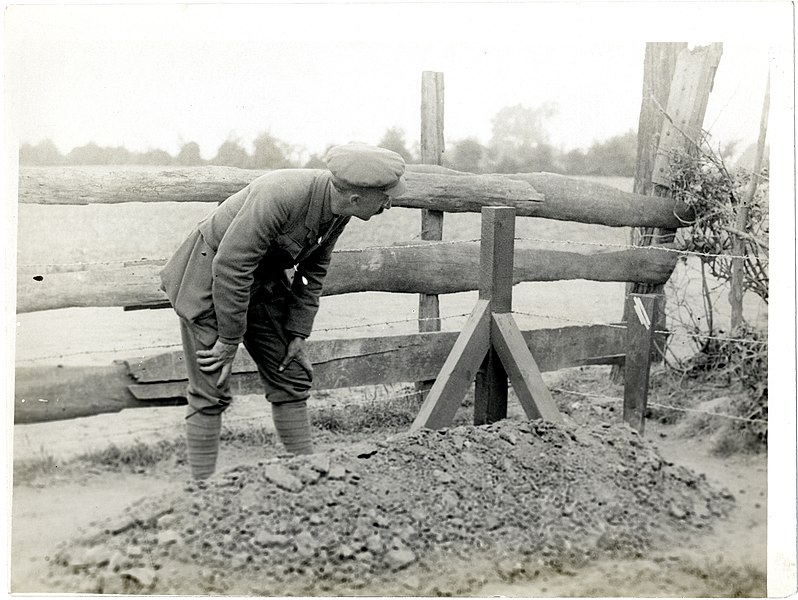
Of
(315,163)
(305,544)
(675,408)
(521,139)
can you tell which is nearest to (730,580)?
(675,408)

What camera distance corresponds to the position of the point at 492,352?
4160mm

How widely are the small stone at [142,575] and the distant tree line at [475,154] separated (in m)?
1.72

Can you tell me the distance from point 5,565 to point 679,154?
394 centimetres

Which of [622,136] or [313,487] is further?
[622,136]

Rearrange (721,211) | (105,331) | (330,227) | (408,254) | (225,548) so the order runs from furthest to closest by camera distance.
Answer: (721,211)
(408,254)
(105,331)
(330,227)
(225,548)

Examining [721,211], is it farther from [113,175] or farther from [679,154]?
[113,175]

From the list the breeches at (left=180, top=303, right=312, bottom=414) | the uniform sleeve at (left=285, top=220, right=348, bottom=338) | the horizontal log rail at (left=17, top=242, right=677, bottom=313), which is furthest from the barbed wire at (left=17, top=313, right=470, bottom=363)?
the uniform sleeve at (left=285, top=220, right=348, bottom=338)

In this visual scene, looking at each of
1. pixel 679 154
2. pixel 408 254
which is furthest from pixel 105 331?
pixel 679 154

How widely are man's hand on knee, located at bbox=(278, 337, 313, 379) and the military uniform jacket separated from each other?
25 cm

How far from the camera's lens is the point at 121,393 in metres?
3.92

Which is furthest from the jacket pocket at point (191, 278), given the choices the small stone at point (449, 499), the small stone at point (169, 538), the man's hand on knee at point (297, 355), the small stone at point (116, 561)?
the small stone at point (449, 499)

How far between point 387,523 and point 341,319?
1.25m

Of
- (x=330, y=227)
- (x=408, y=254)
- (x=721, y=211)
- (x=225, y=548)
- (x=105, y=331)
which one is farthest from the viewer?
(x=721, y=211)

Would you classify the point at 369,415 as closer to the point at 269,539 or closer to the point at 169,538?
the point at 269,539
